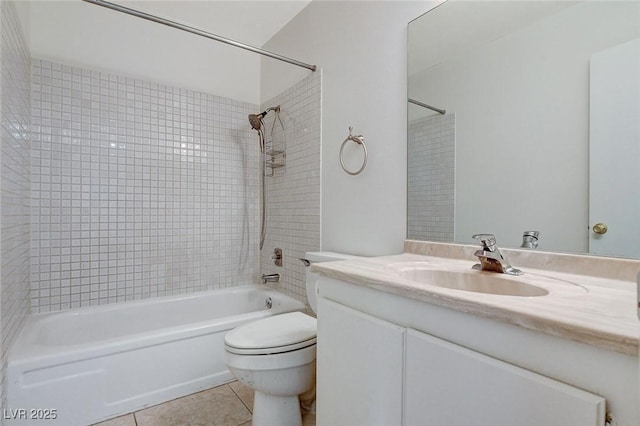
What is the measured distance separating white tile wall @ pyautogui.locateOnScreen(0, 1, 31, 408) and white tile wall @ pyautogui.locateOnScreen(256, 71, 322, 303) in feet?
4.88

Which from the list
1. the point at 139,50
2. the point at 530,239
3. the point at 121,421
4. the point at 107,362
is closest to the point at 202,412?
the point at 121,421

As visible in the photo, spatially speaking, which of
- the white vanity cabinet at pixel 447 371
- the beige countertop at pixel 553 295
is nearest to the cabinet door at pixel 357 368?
the white vanity cabinet at pixel 447 371

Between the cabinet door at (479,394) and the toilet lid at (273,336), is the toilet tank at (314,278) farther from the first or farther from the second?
the cabinet door at (479,394)

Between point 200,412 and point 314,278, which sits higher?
point 314,278

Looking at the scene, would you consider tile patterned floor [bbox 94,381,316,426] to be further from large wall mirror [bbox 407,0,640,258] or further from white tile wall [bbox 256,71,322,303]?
large wall mirror [bbox 407,0,640,258]

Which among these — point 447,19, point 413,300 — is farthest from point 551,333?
point 447,19

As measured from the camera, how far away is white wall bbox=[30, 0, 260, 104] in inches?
73.8

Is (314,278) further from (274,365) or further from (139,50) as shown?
(139,50)

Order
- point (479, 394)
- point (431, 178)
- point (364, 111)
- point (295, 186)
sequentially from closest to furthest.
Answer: point (479, 394) < point (431, 178) < point (364, 111) < point (295, 186)

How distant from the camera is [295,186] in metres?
2.27

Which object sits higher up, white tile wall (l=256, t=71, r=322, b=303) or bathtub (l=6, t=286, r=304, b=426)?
white tile wall (l=256, t=71, r=322, b=303)

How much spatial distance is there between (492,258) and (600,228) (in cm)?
32

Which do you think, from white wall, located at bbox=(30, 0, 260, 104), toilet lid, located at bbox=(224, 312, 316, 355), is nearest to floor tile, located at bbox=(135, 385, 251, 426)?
toilet lid, located at bbox=(224, 312, 316, 355)

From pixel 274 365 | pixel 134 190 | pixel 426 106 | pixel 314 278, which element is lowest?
pixel 274 365
